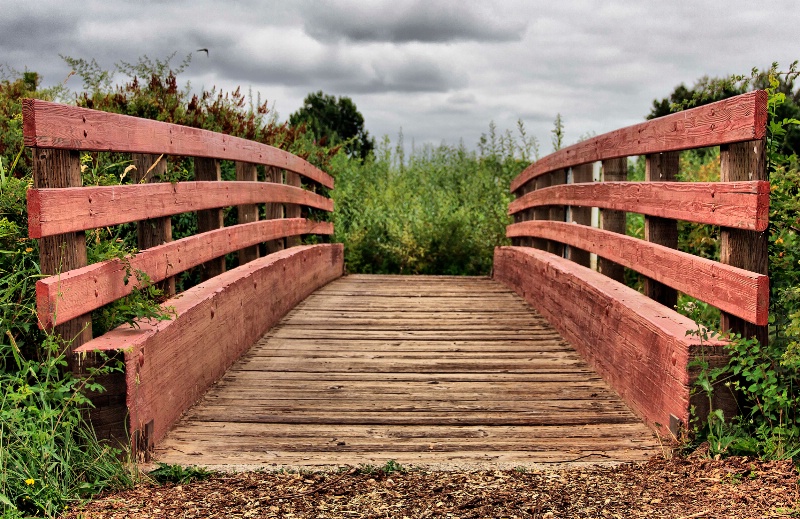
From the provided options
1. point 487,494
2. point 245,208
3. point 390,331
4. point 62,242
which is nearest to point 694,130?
point 487,494

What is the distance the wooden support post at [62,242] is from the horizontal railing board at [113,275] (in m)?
0.07

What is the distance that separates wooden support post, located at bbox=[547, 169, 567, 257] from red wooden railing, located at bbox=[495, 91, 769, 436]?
94 centimetres

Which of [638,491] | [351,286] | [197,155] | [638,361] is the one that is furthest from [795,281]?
[351,286]

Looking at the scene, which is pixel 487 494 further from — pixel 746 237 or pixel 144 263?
pixel 144 263

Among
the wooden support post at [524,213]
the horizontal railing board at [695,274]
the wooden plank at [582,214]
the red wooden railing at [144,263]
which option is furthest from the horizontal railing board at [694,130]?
the wooden support post at [524,213]

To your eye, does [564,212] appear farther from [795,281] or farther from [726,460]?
[726,460]

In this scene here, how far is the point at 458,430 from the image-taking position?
4332 mm

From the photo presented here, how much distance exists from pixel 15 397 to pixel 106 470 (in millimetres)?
521

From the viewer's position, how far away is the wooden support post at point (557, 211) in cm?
841

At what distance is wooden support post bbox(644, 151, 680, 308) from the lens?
486cm

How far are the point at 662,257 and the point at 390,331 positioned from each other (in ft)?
9.34

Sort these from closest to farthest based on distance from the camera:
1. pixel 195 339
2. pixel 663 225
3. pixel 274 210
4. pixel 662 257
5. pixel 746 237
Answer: pixel 746 237
pixel 662 257
pixel 195 339
pixel 663 225
pixel 274 210

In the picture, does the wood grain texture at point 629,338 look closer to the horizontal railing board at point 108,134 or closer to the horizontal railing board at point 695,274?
the horizontal railing board at point 695,274

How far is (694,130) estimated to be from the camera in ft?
13.7
